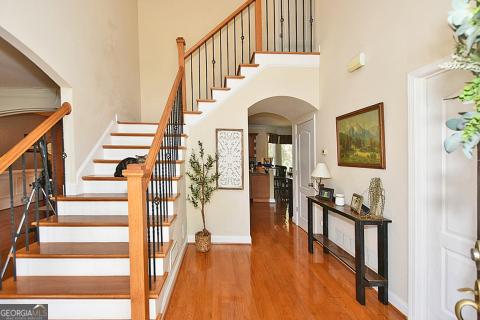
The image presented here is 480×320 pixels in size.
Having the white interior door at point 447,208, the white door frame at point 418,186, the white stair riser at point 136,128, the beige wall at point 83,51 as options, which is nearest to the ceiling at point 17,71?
the beige wall at point 83,51

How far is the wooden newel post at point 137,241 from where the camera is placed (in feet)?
5.67

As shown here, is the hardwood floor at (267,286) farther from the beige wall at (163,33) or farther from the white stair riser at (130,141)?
the beige wall at (163,33)

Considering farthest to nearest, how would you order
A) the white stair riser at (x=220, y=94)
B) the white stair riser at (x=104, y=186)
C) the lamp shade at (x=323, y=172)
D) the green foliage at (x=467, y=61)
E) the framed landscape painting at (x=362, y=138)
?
the white stair riser at (x=220, y=94) < the lamp shade at (x=323, y=172) < the white stair riser at (x=104, y=186) < the framed landscape painting at (x=362, y=138) < the green foliage at (x=467, y=61)

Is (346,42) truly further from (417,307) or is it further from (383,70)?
(417,307)

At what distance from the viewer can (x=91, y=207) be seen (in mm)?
2604

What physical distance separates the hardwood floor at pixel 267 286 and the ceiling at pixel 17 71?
2.98m

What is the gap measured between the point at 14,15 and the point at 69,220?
1.77 m

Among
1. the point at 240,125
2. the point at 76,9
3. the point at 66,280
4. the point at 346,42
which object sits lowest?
the point at 66,280

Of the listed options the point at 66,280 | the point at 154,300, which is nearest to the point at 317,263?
the point at 154,300

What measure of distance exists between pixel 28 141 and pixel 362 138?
315cm

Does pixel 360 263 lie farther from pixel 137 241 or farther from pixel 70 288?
pixel 70 288

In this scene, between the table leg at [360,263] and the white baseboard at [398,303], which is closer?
the white baseboard at [398,303]

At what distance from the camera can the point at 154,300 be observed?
1.90m

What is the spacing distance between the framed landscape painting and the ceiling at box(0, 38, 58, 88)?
370 centimetres
